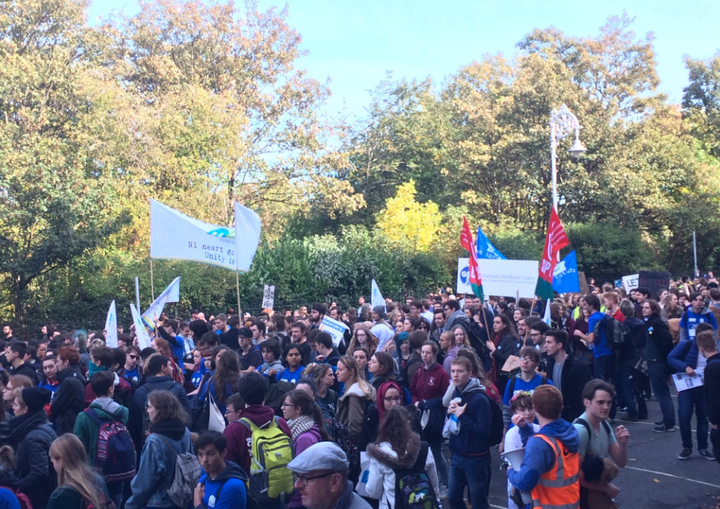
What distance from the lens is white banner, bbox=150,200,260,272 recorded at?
11914 millimetres

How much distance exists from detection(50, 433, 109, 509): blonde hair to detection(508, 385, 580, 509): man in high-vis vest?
263cm

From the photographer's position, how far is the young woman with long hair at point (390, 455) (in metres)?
4.65

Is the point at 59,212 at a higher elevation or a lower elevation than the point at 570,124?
lower

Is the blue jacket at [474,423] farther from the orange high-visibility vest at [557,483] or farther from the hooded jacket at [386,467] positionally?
the orange high-visibility vest at [557,483]

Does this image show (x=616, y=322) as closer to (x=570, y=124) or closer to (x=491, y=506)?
(x=491, y=506)

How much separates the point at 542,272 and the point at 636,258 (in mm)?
24913

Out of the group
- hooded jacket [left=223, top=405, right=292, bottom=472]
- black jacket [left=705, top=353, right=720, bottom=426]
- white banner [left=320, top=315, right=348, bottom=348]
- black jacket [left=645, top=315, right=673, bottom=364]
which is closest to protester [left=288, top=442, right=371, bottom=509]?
hooded jacket [left=223, top=405, right=292, bottom=472]

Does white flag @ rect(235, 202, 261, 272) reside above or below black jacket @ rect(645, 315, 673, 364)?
above

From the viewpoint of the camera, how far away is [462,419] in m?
5.86

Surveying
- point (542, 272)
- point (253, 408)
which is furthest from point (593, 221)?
point (253, 408)

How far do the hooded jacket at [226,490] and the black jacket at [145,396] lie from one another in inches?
82.5

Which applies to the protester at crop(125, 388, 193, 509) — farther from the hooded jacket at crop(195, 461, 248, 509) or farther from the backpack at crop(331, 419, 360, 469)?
the backpack at crop(331, 419, 360, 469)

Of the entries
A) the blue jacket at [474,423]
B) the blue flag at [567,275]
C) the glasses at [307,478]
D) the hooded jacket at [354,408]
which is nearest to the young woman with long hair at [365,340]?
the hooded jacket at [354,408]

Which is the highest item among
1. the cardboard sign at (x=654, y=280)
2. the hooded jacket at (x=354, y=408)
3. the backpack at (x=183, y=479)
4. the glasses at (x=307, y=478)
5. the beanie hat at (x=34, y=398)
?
the cardboard sign at (x=654, y=280)
